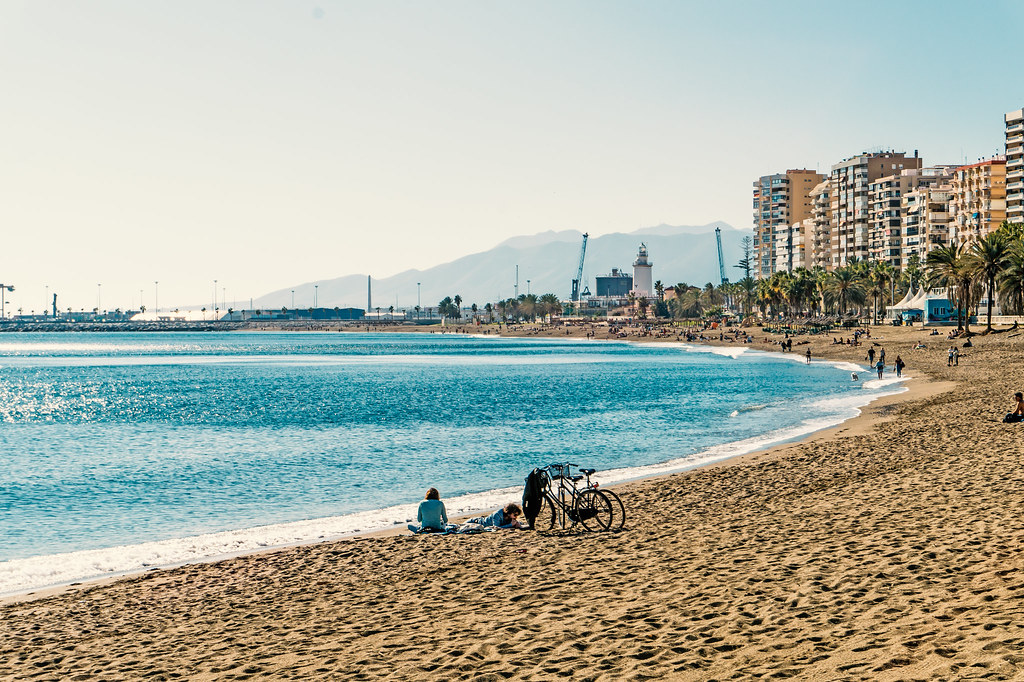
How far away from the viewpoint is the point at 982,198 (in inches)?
7328

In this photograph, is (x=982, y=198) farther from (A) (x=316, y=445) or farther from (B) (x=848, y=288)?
(A) (x=316, y=445)

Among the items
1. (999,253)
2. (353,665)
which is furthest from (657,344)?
(353,665)

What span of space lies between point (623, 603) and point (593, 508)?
582 cm

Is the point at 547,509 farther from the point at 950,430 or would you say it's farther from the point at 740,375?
the point at 740,375

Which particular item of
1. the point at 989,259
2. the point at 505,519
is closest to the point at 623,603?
the point at 505,519

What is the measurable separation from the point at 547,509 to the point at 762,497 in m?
5.15

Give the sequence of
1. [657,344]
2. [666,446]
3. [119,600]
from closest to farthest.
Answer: [119,600] < [666,446] < [657,344]

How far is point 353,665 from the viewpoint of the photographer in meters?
11.2

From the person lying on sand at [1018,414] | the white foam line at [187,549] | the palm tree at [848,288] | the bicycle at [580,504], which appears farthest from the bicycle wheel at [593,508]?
the palm tree at [848,288]

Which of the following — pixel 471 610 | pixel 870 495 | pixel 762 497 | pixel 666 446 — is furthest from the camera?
pixel 666 446

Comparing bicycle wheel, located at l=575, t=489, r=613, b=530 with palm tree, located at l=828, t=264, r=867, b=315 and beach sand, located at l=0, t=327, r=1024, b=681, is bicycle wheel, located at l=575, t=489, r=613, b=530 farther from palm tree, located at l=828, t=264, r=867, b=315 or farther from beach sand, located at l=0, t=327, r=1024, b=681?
palm tree, located at l=828, t=264, r=867, b=315

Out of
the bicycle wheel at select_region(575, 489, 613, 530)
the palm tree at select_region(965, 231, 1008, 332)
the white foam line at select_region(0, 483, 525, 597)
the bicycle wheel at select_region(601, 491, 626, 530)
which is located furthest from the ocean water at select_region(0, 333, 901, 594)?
the palm tree at select_region(965, 231, 1008, 332)

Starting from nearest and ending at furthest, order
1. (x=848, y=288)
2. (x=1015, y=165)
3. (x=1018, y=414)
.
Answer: (x=1018, y=414) → (x=848, y=288) → (x=1015, y=165)

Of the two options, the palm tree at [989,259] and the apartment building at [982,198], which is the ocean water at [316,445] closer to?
the palm tree at [989,259]
